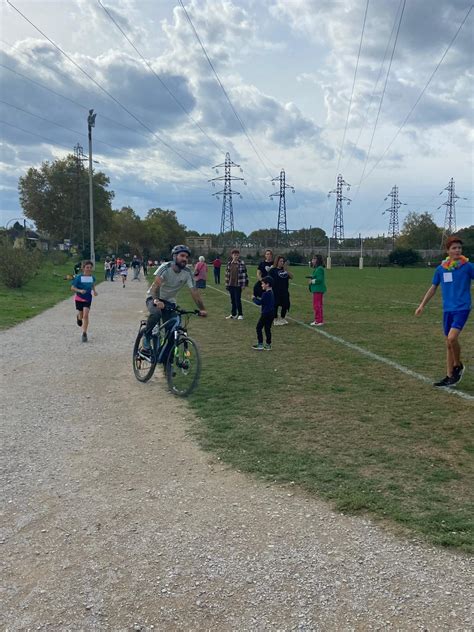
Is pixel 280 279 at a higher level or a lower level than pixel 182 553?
higher

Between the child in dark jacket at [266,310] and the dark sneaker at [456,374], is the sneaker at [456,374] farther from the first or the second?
the child in dark jacket at [266,310]

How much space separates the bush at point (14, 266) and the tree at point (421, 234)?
298ft

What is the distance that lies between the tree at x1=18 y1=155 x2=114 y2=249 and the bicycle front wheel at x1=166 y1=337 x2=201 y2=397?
225ft

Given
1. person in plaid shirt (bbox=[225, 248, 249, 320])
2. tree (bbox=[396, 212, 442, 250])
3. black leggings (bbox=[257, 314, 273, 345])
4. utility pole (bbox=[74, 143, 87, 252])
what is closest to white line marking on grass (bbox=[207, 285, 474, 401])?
black leggings (bbox=[257, 314, 273, 345])

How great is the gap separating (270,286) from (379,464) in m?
5.68

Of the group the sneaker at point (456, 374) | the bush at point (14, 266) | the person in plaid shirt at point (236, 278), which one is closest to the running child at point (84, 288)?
the person in plaid shirt at point (236, 278)

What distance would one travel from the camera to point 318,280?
42.5 ft

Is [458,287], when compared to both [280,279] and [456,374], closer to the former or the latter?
[456,374]

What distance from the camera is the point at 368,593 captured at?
2740mm

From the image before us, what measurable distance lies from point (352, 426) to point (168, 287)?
3.23 meters

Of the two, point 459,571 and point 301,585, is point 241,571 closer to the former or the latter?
point 301,585

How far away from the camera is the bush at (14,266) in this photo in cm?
2352

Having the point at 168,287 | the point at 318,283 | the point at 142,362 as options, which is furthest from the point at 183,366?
the point at 318,283

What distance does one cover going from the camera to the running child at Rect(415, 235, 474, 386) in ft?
22.6
